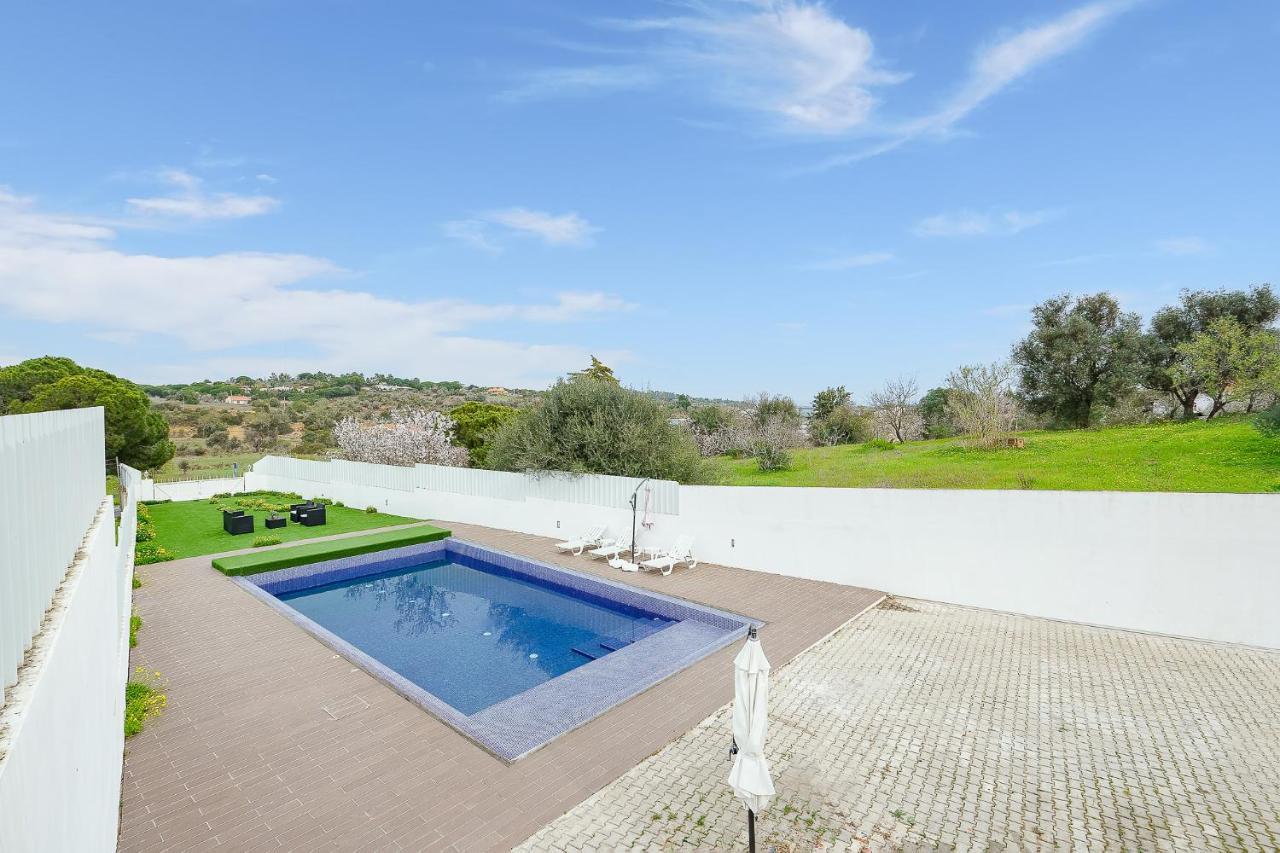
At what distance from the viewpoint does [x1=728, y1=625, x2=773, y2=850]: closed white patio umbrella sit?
3.95 m

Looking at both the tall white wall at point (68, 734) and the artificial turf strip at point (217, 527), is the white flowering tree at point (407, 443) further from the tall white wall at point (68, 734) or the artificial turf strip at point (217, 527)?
the tall white wall at point (68, 734)

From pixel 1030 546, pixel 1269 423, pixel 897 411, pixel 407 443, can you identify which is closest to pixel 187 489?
pixel 407 443

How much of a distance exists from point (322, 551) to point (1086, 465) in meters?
17.7

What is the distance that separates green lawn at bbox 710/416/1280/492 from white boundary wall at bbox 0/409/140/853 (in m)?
12.1

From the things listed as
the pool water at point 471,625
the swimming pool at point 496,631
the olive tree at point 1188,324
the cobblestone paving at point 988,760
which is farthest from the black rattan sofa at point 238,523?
the olive tree at point 1188,324

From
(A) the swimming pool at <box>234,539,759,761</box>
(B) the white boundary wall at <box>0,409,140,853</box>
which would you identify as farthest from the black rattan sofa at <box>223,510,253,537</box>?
(B) the white boundary wall at <box>0,409,140,853</box>

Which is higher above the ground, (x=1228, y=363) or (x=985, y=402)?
(x=1228, y=363)

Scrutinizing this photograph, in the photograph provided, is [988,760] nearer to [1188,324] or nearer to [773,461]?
[773,461]

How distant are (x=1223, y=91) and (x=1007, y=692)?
12669 mm

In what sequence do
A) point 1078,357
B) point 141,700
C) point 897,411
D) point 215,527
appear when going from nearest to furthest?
point 141,700, point 215,527, point 1078,357, point 897,411

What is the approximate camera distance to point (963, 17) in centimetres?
1223

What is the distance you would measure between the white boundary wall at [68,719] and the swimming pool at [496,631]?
2.88 metres

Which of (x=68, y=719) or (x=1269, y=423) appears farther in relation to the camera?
(x=1269, y=423)

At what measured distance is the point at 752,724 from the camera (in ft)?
13.1
